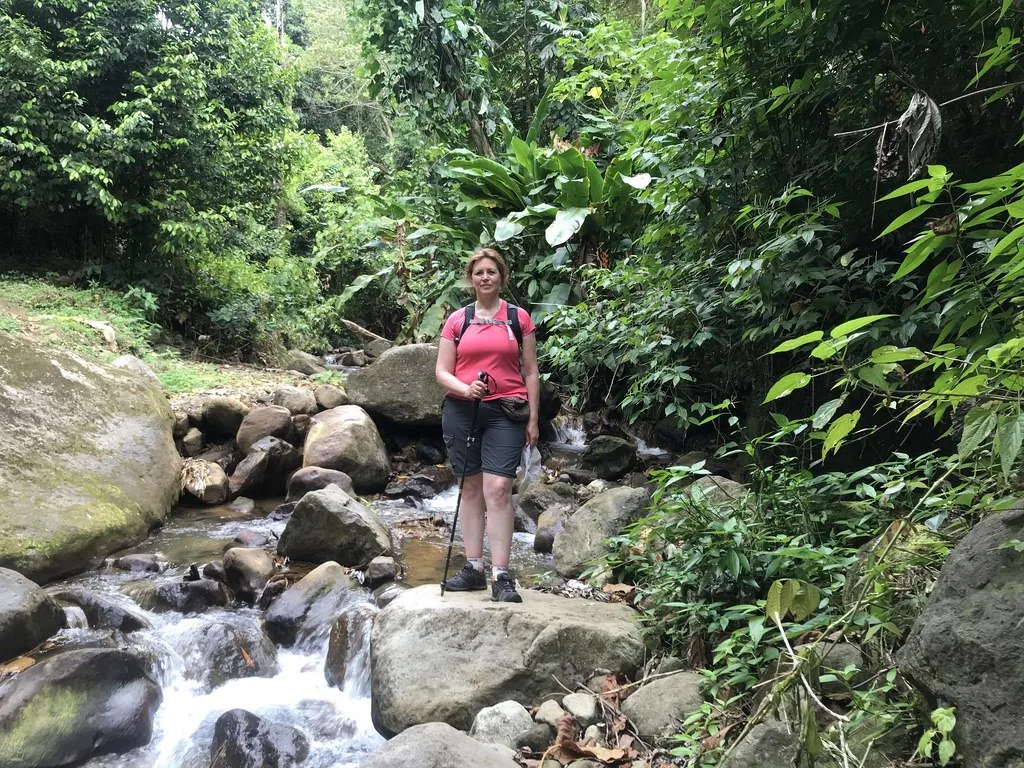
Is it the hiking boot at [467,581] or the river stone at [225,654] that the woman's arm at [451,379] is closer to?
the hiking boot at [467,581]

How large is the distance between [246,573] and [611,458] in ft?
12.4

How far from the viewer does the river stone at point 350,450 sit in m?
6.32

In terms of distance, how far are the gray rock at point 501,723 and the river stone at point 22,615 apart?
2409 millimetres

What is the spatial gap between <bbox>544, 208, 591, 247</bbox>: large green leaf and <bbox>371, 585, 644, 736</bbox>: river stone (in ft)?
14.3

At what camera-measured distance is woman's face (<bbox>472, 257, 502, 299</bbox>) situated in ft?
10.4

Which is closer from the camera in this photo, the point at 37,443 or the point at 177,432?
the point at 37,443

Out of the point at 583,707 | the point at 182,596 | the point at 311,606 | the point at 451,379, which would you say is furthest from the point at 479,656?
the point at 182,596

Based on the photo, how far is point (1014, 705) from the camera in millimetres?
1390

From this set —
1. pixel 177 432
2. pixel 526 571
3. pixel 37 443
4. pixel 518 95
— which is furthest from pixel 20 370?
pixel 518 95

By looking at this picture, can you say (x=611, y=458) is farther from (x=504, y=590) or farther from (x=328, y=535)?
(x=504, y=590)

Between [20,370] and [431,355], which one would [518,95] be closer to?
[431,355]

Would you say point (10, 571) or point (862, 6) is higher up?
point (862, 6)

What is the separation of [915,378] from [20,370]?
21.0 feet

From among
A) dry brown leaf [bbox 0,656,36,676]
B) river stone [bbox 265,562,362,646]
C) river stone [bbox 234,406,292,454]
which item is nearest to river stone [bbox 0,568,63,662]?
dry brown leaf [bbox 0,656,36,676]
